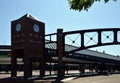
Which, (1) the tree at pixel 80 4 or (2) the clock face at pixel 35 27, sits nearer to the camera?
(1) the tree at pixel 80 4

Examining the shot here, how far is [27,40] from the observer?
50.0m

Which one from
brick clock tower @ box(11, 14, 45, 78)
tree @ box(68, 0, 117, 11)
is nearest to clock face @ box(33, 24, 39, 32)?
brick clock tower @ box(11, 14, 45, 78)

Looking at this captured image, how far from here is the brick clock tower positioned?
4988cm

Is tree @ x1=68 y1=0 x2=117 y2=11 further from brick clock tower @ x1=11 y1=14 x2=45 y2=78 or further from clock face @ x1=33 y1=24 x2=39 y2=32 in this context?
clock face @ x1=33 y1=24 x2=39 y2=32

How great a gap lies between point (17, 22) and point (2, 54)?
60848 millimetres

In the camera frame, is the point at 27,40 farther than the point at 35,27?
No

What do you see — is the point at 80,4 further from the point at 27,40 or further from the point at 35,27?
the point at 35,27

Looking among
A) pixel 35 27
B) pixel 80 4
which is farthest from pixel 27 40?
pixel 80 4

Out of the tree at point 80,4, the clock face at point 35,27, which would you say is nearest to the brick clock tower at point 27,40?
the clock face at point 35,27

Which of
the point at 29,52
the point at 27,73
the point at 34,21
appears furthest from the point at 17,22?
the point at 27,73

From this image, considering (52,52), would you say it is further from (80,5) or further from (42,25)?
(80,5)

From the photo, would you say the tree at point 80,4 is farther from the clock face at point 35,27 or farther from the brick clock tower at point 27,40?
the clock face at point 35,27

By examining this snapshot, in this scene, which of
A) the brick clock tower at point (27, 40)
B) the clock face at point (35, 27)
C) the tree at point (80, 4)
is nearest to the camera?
the tree at point (80, 4)

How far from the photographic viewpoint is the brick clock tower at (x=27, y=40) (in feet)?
164
